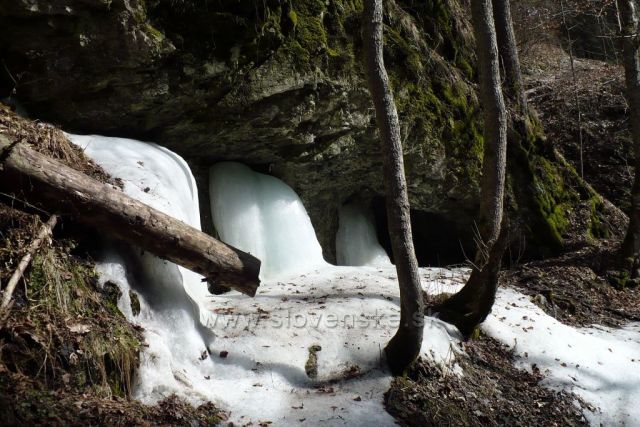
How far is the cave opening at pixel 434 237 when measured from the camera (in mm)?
9586

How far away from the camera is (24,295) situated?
12.1 feet

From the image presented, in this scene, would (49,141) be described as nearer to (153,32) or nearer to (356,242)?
(153,32)

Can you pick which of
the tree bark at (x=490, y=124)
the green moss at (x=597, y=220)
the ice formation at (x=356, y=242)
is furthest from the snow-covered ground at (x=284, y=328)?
the green moss at (x=597, y=220)

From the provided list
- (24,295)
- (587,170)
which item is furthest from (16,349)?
(587,170)

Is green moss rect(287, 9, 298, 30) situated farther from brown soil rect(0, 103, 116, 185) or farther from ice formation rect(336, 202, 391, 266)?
ice formation rect(336, 202, 391, 266)

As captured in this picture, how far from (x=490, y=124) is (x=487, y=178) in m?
0.57

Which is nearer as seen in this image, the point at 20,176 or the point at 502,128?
the point at 20,176

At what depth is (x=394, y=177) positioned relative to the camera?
4.85 meters

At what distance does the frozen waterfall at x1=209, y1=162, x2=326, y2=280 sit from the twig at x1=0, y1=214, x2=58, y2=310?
310cm

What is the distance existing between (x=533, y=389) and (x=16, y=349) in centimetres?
439

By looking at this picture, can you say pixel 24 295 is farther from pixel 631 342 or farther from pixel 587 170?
pixel 587 170

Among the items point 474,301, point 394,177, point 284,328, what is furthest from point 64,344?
point 474,301

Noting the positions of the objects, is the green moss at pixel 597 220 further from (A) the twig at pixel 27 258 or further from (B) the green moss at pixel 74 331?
(A) the twig at pixel 27 258

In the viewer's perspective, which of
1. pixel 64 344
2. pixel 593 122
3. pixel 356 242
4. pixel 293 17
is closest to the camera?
pixel 64 344
